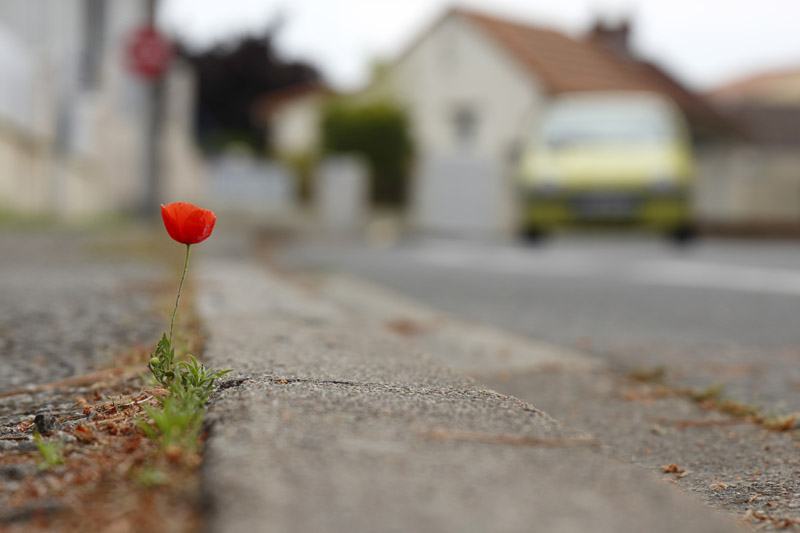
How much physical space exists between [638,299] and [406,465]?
15.9 ft

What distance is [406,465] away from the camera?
1116mm

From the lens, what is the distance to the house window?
79.8ft

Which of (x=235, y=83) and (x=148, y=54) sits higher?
(x=235, y=83)

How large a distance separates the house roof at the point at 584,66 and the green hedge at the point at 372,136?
11.6 ft

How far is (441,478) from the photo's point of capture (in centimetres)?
108

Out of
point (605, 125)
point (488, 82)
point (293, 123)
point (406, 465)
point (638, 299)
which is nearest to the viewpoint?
point (406, 465)

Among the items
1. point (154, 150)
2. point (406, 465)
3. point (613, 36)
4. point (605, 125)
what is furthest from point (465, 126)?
point (406, 465)

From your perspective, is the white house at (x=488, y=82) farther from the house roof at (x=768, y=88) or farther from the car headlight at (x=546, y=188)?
the house roof at (x=768, y=88)

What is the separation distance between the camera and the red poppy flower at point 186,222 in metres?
1.58

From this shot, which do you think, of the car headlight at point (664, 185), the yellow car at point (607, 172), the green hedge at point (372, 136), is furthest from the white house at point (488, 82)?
the car headlight at point (664, 185)

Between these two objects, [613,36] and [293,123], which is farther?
[293,123]

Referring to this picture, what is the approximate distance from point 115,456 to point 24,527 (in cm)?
21

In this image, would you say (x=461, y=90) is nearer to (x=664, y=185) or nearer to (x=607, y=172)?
(x=607, y=172)

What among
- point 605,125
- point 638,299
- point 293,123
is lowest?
point 638,299
